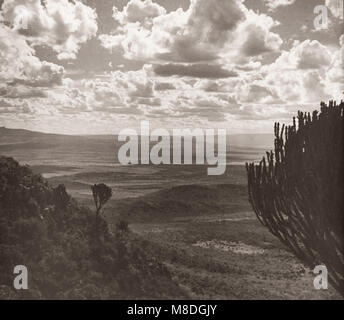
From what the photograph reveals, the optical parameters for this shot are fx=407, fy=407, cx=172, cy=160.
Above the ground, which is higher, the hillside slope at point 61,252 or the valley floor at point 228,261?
the hillside slope at point 61,252

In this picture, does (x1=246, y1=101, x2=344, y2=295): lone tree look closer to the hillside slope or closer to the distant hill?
the hillside slope

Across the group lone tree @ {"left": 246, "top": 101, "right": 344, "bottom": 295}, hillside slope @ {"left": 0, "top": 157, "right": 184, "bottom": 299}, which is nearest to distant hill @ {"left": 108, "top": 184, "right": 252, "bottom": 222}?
hillside slope @ {"left": 0, "top": 157, "right": 184, "bottom": 299}

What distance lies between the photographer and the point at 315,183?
7.88 m

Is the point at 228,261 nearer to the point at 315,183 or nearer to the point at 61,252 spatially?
the point at 61,252

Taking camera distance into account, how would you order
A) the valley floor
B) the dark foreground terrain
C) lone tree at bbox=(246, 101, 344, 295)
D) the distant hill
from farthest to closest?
the distant hill < the valley floor < the dark foreground terrain < lone tree at bbox=(246, 101, 344, 295)

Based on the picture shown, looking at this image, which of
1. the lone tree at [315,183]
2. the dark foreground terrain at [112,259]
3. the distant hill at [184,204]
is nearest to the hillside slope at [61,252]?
the dark foreground terrain at [112,259]

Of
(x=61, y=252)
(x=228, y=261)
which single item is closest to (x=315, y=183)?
(x=61, y=252)

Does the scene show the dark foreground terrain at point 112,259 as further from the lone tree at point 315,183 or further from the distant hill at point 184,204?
the distant hill at point 184,204

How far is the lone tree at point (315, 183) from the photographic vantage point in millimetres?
7680

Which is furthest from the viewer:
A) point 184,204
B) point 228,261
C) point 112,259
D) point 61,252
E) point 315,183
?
point 184,204

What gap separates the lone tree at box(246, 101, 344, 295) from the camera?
7680 mm

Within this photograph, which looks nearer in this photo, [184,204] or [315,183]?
[315,183]

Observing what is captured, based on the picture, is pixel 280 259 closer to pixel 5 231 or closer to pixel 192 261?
pixel 192 261

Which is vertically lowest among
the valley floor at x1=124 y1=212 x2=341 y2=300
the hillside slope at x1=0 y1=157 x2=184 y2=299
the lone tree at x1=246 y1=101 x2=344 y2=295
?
the valley floor at x1=124 y1=212 x2=341 y2=300
